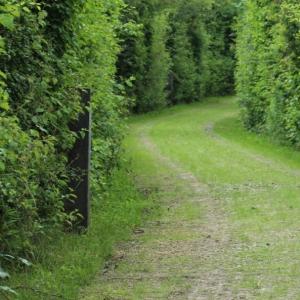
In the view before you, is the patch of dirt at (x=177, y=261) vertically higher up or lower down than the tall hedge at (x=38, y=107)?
lower down

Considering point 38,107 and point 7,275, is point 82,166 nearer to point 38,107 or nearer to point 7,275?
point 38,107

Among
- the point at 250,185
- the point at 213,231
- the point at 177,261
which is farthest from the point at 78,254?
the point at 250,185

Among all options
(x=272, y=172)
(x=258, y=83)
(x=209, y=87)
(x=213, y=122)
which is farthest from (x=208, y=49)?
(x=272, y=172)

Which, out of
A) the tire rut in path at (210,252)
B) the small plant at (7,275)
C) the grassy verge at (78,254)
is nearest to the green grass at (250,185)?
the tire rut in path at (210,252)

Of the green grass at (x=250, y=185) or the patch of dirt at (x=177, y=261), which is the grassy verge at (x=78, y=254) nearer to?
the patch of dirt at (x=177, y=261)

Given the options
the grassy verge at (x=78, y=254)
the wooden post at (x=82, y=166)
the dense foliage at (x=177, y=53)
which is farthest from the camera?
the dense foliage at (x=177, y=53)

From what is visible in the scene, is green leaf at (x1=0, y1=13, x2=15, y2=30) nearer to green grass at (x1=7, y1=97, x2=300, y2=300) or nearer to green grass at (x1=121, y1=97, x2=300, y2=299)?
green grass at (x1=7, y1=97, x2=300, y2=300)

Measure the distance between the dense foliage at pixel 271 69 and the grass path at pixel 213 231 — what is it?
3.89 ft

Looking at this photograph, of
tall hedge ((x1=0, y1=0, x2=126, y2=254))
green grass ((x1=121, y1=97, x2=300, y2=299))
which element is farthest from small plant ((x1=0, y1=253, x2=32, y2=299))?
green grass ((x1=121, y1=97, x2=300, y2=299))

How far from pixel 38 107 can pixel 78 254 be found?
1.75 metres

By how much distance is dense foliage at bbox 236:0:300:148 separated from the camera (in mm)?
19188

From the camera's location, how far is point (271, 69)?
22266mm

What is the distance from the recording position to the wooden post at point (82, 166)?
8.91 m

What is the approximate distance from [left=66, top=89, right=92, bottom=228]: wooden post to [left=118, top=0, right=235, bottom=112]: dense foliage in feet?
70.8
